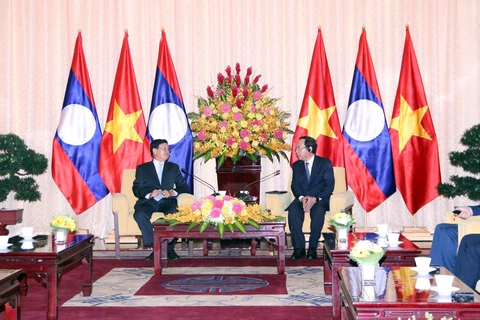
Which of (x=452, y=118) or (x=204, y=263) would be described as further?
(x=452, y=118)

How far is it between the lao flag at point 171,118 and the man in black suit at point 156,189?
0.81 meters

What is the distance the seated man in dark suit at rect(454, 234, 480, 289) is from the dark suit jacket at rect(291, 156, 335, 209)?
2862 millimetres

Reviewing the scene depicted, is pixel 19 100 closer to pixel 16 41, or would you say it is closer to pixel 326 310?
pixel 16 41

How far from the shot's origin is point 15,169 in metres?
7.85

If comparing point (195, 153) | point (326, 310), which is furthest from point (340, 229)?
point (195, 153)

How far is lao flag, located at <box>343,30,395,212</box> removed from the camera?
316 inches

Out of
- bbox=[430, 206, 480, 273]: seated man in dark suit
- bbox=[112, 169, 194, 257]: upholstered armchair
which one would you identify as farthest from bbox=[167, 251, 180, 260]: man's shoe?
bbox=[430, 206, 480, 273]: seated man in dark suit

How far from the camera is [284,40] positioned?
852 cm

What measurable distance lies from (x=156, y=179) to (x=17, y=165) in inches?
73.0

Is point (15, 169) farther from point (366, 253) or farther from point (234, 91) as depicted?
point (366, 253)

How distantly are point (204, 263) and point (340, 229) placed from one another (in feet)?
6.96

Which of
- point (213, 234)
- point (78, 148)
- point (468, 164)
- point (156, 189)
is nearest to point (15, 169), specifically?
point (78, 148)

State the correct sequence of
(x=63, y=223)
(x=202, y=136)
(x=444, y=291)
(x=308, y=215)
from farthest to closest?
1. (x=202, y=136)
2. (x=308, y=215)
3. (x=63, y=223)
4. (x=444, y=291)

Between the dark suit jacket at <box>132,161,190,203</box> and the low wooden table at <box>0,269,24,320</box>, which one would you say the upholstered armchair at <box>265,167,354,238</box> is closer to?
the dark suit jacket at <box>132,161,190,203</box>
